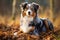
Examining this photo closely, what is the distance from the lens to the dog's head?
288 centimetres

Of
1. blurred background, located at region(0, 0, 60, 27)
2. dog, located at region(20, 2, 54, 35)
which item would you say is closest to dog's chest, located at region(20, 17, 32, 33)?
dog, located at region(20, 2, 54, 35)

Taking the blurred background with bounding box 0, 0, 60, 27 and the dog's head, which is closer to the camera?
the dog's head

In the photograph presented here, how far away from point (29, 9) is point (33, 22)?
200 mm

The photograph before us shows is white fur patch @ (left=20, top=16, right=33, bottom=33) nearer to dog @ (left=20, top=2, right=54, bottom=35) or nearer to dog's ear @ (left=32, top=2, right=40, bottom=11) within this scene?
dog @ (left=20, top=2, right=54, bottom=35)

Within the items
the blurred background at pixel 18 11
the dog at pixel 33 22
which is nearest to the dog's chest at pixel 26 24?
the dog at pixel 33 22

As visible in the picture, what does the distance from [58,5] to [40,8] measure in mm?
263

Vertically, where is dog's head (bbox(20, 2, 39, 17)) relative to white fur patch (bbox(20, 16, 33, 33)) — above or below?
above

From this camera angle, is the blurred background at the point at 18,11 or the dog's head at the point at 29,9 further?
the blurred background at the point at 18,11

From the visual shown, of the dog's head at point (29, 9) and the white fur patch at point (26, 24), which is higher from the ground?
the dog's head at point (29, 9)

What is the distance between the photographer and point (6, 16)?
304 cm

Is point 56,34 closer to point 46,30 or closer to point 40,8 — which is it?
point 46,30

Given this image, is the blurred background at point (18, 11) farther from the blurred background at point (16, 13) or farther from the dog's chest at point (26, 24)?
the dog's chest at point (26, 24)

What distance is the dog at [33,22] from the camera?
2920mm

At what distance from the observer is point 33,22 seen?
2.96 meters
